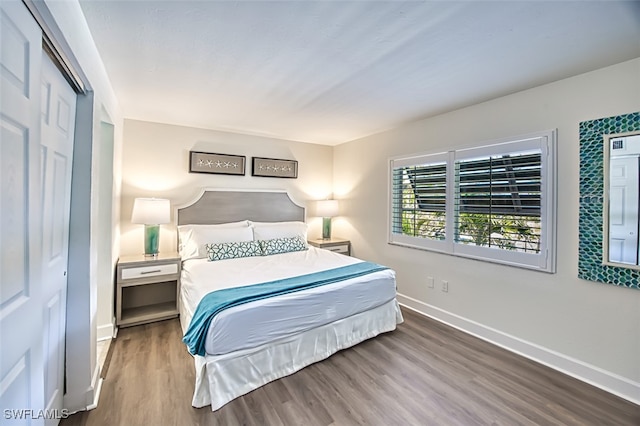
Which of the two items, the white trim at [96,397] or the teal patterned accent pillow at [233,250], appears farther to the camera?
the teal patterned accent pillow at [233,250]

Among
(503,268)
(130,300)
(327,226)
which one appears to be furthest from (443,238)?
(130,300)

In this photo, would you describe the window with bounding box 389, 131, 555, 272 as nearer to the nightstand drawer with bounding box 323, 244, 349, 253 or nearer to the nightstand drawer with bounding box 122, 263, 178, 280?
the nightstand drawer with bounding box 323, 244, 349, 253

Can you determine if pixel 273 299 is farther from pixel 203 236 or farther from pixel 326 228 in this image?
pixel 326 228

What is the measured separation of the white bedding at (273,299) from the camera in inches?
76.3

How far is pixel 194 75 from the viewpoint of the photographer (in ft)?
7.41

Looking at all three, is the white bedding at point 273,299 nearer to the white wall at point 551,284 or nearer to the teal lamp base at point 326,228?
the white wall at point 551,284

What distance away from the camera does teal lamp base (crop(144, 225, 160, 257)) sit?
3199mm

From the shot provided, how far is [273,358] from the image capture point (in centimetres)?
213

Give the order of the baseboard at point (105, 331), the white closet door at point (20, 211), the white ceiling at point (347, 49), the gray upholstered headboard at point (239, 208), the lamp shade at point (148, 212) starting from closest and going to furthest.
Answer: the white closet door at point (20, 211) < the white ceiling at point (347, 49) < the baseboard at point (105, 331) < the lamp shade at point (148, 212) < the gray upholstered headboard at point (239, 208)

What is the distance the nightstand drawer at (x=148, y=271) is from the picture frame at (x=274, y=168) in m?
1.74

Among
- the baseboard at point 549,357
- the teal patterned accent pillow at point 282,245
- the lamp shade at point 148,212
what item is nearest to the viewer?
the baseboard at point 549,357

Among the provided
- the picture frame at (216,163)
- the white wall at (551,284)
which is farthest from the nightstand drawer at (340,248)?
the picture frame at (216,163)

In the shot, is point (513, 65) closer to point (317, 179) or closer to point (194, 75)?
point (194, 75)

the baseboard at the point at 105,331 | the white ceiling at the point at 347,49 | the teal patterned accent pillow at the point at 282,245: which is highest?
the white ceiling at the point at 347,49
